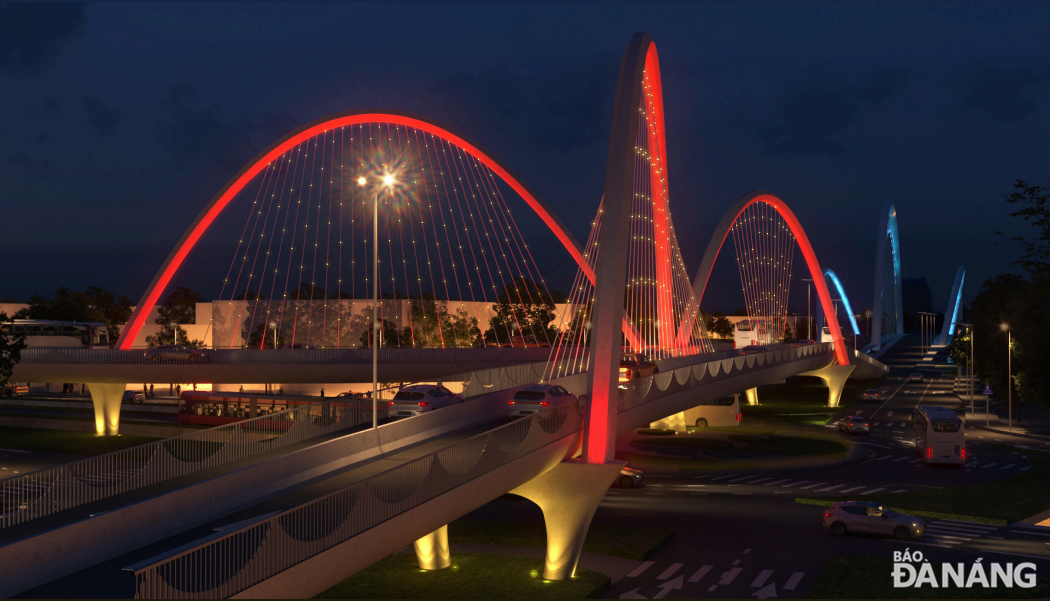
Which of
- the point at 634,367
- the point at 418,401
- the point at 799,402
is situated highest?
the point at 634,367

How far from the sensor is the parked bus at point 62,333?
9706 cm

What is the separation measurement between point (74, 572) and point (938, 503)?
32.4 metres

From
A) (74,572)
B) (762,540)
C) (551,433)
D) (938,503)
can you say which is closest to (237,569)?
(74,572)

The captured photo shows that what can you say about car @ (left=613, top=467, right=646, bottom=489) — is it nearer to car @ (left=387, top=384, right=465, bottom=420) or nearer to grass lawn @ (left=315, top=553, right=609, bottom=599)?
grass lawn @ (left=315, top=553, right=609, bottom=599)

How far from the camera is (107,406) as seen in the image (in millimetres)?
56812

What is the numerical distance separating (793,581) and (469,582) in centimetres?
901

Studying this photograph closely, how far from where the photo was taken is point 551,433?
A: 22.0m

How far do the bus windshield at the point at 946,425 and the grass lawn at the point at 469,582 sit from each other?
2770 centimetres

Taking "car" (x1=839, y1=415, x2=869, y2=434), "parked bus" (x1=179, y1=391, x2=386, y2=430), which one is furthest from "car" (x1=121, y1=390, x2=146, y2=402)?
"car" (x1=839, y1=415, x2=869, y2=434)

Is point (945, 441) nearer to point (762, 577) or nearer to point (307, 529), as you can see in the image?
point (762, 577)

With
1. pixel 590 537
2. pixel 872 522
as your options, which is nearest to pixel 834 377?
pixel 872 522

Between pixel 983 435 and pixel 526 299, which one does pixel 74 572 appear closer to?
pixel 983 435

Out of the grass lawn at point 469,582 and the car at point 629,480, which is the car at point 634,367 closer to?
the car at point 629,480

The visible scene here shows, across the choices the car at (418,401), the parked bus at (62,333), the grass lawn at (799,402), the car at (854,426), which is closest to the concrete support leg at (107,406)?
the car at (418,401)
